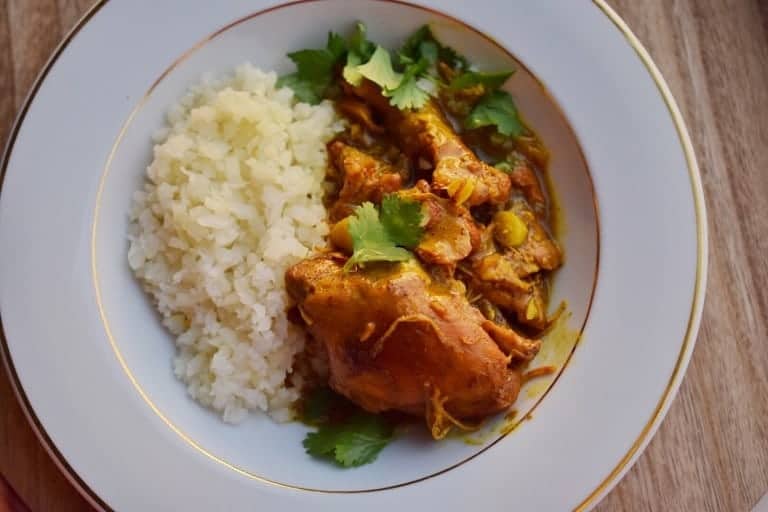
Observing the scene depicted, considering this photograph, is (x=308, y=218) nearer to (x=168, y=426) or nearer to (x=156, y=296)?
(x=156, y=296)

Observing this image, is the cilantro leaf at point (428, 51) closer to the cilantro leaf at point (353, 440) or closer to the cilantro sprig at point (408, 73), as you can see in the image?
the cilantro sprig at point (408, 73)

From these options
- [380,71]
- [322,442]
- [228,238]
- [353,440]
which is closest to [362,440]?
[353,440]

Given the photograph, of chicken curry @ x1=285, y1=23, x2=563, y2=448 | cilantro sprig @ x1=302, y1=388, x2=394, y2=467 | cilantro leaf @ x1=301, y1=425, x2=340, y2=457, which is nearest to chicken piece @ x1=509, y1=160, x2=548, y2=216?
chicken curry @ x1=285, y1=23, x2=563, y2=448

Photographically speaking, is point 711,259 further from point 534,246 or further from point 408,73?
point 408,73

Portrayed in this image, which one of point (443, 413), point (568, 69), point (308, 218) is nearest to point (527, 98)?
point (568, 69)

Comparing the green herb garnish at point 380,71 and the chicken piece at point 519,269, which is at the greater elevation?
the green herb garnish at point 380,71

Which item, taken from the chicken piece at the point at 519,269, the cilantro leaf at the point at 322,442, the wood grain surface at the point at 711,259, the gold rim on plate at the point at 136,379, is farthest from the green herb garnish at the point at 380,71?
the cilantro leaf at the point at 322,442

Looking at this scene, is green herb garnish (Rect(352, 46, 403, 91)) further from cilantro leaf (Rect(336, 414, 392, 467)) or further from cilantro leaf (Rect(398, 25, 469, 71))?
cilantro leaf (Rect(336, 414, 392, 467))
